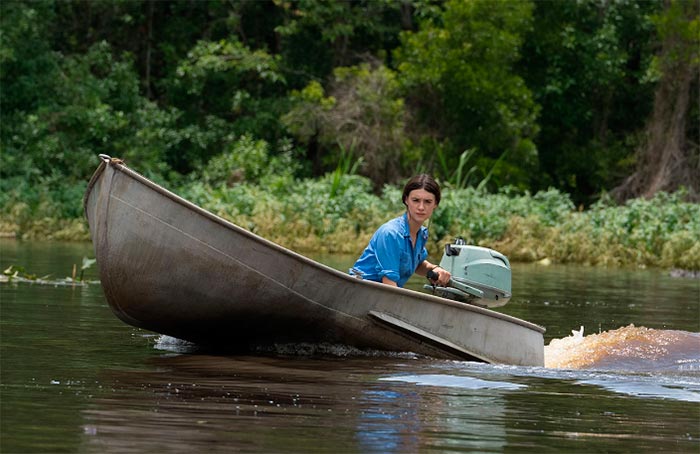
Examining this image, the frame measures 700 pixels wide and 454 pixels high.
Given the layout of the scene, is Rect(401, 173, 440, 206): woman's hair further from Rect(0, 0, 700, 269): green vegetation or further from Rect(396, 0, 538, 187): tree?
Rect(396, 0, 538, 187): tree

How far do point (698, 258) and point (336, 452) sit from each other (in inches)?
675

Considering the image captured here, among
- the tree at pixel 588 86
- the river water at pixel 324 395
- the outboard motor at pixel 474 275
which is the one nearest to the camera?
the river water at pixel 324 395

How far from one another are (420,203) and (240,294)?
1.26 m

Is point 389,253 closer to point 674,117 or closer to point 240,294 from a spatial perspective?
point 240,294

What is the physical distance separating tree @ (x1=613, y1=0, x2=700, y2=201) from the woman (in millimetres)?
20480

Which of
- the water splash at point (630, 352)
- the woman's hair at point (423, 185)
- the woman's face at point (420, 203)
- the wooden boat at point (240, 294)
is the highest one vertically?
the woman's hair at point (423, 185)

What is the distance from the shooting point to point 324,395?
7277 mm

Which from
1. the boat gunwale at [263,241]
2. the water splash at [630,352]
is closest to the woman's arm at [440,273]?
the boat gunwale at [263,241]

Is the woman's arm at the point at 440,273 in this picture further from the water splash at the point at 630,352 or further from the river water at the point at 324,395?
the water splash at the point at 630,352

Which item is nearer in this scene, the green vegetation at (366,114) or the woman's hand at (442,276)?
the woman's hand at (442,276)

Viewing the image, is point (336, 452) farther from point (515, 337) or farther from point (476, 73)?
point (476, 73)

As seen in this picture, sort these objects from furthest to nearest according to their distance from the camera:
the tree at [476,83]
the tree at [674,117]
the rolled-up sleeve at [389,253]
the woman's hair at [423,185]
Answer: the tree at [476,83]
the tree at [674,117]
the rolled-up sleeve at [389,253]
the woman's hair at [423,185]

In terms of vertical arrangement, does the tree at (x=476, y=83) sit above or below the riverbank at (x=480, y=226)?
above

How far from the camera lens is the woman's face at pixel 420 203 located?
886 centimetres
